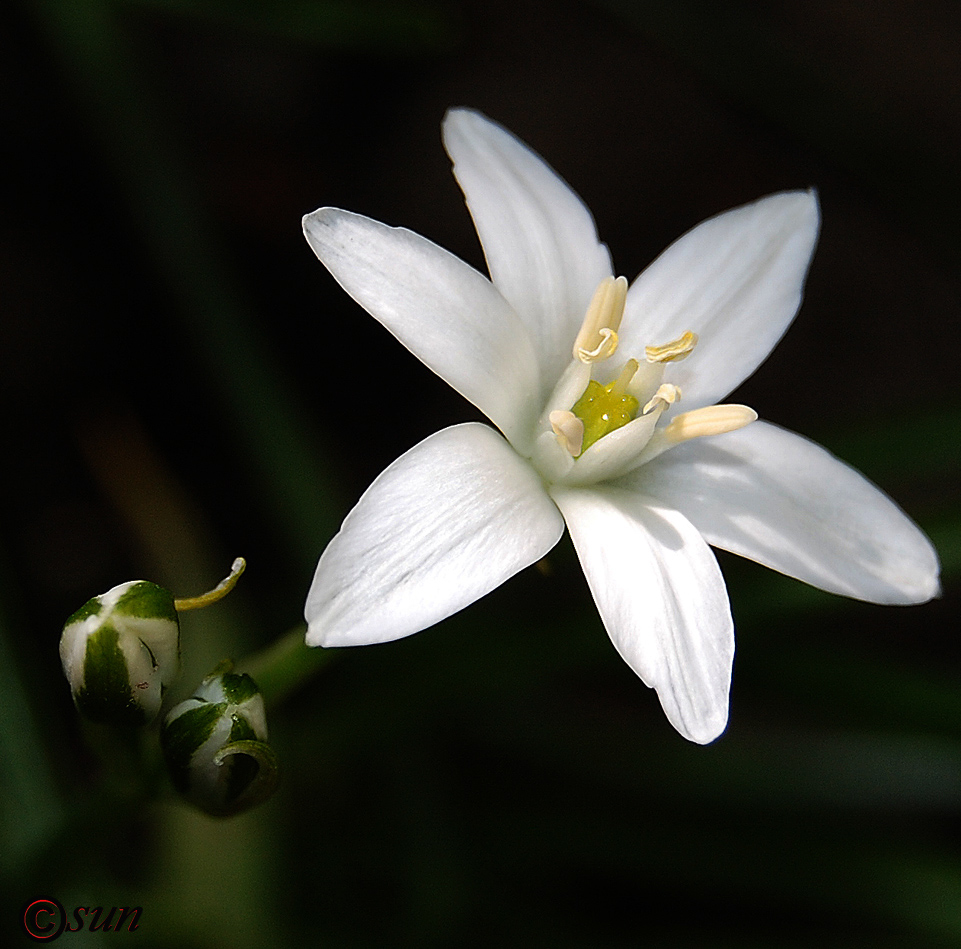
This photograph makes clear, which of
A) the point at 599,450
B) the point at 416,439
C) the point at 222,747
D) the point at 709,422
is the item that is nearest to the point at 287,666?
the point at 222,747

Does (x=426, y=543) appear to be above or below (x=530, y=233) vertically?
below

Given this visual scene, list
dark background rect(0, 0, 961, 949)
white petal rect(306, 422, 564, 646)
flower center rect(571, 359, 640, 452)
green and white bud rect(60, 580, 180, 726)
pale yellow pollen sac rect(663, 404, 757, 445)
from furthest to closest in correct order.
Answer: dark background rect(0, 0, 961, 949) < flower center rect(571, 359, 640, 452) < pale yellow pollen sac rect(663, 404, 757, 445) < green and white bud rect(60, 580, 180, 726) < white petal rect(306, 422, 564, 646)

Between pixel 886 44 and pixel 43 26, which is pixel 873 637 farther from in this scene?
pixel 43 26

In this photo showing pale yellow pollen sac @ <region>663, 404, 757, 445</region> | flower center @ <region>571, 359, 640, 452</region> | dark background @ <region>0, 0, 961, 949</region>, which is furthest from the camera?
dark background @ <region>0, 0, 961, 949</region>

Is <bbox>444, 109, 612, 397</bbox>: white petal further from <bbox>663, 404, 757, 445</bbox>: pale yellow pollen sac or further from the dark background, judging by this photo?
the dark background

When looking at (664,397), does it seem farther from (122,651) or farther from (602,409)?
(122,651)

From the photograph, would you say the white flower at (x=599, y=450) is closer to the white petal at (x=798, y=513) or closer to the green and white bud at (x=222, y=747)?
the white petal at (x=798, y=513)

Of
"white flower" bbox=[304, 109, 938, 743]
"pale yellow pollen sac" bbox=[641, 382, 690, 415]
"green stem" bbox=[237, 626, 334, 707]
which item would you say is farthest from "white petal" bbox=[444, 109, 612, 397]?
"green stem" bbox=[237, 626, 334, 707]
